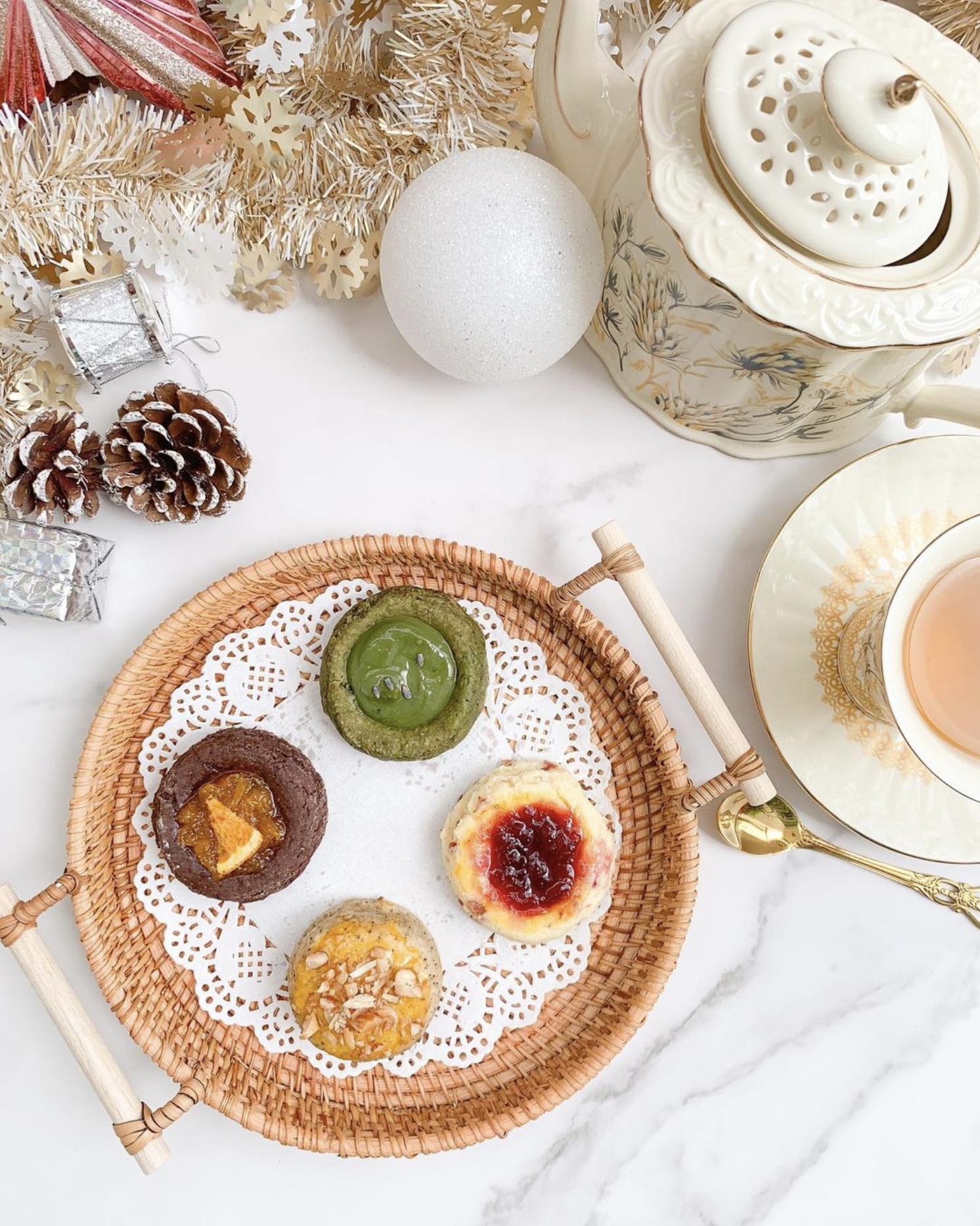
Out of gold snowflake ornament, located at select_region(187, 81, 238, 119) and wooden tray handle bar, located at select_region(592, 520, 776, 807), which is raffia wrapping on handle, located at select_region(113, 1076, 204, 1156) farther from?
gold snowflake ornament, located at select_region(187, 81, 238, 119)

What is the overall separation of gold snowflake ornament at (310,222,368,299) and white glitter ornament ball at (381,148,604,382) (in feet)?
0.29

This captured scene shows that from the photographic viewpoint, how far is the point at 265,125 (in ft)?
3.25

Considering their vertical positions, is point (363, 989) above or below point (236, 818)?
below

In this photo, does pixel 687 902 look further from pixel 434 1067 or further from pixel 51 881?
pixel 51 881

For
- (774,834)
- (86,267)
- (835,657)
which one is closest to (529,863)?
(774,834)

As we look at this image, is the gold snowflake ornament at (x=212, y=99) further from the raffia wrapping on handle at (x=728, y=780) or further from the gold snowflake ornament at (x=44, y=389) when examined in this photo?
the raffia wrapping on handle at (x=728, y=780)

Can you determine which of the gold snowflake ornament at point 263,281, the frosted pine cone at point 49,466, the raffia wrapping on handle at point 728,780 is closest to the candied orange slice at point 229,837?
the frosted pine cone at point 49,466

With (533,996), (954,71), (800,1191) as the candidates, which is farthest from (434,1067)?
(954,71)

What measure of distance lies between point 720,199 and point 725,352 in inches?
6.1

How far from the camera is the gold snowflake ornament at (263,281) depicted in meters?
1.04

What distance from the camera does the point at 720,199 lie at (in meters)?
0.76

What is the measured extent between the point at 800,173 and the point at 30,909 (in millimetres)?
952

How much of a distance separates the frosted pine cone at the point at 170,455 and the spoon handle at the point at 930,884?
2.54ft

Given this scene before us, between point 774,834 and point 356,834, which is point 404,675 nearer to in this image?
point 356,834
